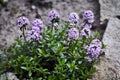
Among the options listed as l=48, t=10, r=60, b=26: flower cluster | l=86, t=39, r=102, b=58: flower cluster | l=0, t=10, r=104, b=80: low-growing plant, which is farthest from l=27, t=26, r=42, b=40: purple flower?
l=86, t=39, r=102, b=58: flower cluster

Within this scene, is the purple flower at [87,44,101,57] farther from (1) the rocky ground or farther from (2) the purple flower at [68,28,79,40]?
(1) the rocky ground

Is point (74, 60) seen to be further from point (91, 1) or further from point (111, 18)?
point (91, 1)

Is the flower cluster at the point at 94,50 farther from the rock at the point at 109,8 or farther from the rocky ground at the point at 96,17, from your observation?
the rock at the point at 109,8

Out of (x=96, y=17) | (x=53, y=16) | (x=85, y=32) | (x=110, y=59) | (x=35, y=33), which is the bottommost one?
(x=110, y=59)

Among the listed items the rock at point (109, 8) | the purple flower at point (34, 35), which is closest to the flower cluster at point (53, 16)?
the purple flower at point (34, 35)

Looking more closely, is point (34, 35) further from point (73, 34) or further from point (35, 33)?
point (73, 34)

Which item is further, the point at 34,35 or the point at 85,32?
the point at 85,32

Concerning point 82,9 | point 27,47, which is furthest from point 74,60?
point 82,9

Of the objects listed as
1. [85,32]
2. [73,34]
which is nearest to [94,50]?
[73,34]

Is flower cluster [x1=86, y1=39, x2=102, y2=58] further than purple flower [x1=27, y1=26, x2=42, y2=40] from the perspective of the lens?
No
